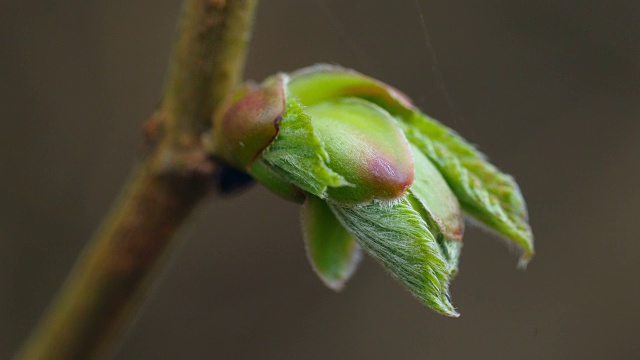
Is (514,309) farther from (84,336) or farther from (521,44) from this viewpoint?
(84,336)

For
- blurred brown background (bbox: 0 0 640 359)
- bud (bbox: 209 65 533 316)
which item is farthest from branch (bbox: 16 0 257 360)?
blurred brown background (bbox: 0 0 640 359)

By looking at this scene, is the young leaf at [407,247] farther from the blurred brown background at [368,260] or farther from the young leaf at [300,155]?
the blurred brown background at [368,260]

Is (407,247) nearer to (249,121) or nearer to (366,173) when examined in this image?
(366,173)

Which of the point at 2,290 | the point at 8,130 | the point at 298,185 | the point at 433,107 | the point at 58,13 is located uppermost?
the point at 298,185

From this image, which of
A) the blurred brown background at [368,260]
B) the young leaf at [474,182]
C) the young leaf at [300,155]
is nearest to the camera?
the young leaf at [300,155]

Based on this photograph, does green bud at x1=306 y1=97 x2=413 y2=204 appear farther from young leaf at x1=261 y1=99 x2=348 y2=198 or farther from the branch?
the branch

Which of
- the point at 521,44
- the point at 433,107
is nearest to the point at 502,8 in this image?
the point at 521,44

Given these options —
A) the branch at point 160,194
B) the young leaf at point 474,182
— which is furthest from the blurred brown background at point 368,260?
Result: the young leaf at point 474,182
